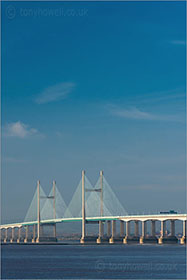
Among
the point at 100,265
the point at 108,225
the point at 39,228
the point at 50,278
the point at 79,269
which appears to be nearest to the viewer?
the point at 50,278

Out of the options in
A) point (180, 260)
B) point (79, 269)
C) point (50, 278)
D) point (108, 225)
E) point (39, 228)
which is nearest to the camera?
point (50, 278)

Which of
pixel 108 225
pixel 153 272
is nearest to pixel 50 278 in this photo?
pixel 153 272

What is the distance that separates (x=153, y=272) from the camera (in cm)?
6894

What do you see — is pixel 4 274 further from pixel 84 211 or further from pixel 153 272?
pixel 84 211

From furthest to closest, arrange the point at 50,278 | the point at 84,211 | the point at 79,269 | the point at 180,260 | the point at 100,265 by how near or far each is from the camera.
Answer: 1. the point at 84,211
2. the point at 180,260
3. the point at 100,265
4. the point at 79,269
5. the point at 50,278

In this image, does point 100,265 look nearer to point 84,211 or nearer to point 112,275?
point 112,275

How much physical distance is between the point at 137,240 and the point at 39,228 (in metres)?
23.2

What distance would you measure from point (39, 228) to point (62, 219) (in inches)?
467

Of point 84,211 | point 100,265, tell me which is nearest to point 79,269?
point 100,265

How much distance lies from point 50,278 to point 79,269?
362 inches

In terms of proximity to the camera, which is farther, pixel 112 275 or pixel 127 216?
pixel 127 216

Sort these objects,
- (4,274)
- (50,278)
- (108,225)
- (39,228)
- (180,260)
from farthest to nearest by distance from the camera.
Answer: (39,228) → (108,225) → (180,260) → (4,274) → (50,278)

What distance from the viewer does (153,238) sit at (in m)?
142

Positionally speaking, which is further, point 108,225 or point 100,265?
point 108,225
